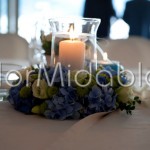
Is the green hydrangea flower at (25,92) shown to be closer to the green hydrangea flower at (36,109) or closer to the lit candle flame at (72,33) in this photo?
the green hydrangea flower at (36,109)

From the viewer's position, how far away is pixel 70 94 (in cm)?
71

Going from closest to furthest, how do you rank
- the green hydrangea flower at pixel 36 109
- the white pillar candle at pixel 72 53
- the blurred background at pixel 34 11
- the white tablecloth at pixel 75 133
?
the white tablecloth at pixel 75 133, the green hydrangea flower at pixel 36 109, the white pillar candle at pixel 72 53, the blurred background at pixel 34 11

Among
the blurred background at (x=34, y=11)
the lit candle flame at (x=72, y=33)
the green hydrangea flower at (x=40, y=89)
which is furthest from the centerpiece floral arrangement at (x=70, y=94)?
the blurred background at (x=34, y=11)

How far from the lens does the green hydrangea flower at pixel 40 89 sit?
72 centimetres

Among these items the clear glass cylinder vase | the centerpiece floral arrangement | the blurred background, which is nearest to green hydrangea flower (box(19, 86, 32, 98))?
the centerpiece floral arrangement

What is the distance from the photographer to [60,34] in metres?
0.90

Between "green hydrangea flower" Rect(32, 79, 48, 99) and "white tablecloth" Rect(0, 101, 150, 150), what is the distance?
5 cm

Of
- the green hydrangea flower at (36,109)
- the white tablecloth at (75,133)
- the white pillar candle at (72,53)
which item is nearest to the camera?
the white tablecloth at (75,133)

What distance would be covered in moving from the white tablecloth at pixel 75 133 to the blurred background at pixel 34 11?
2.93 metres

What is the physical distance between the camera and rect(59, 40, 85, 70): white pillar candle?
0.84m

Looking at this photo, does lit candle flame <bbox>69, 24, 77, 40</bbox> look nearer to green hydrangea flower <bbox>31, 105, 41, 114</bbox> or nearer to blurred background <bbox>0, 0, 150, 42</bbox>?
green hydrangea flower <bbox>31, 105, 41, 114</bbox>

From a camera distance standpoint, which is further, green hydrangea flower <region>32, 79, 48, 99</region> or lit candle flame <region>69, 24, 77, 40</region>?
lit candle flame <region>69, 24, 77, 40</region>

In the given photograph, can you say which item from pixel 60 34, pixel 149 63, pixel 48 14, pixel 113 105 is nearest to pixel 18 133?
pixel 113 105

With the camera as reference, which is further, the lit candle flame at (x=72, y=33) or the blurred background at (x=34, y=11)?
the blurred background at (x=34, y=11)
